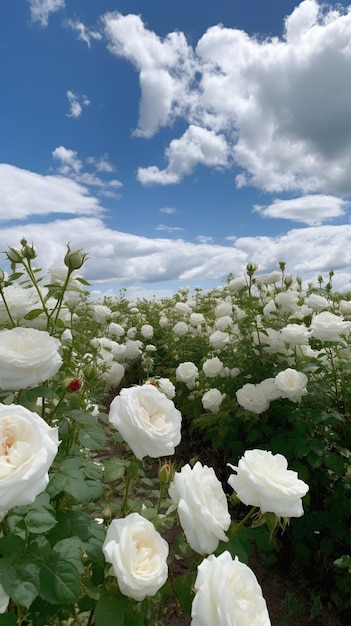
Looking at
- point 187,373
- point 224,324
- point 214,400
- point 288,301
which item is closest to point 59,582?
point 214,400

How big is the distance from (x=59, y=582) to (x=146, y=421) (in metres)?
0.36

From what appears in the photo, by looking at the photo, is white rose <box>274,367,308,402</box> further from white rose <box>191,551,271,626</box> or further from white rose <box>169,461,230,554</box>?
white rose <box>191,551,271,626</box>

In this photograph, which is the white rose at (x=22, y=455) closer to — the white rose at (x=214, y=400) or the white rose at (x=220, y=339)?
the white rose at (x=214, y=400)

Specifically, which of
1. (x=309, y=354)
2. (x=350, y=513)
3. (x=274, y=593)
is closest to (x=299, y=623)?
(x=274, y=593)

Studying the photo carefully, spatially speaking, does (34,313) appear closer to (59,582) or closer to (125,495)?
(125,495)

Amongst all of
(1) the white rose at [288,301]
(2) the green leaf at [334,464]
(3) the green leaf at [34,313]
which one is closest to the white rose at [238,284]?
(1) the white rose at [288,301]

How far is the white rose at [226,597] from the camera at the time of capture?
80cm

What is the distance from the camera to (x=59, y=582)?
0.89 meters

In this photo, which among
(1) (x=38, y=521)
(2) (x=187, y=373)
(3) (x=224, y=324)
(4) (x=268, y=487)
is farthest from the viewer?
(2) (x=187, y=373)

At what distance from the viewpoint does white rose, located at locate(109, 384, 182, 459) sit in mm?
1017

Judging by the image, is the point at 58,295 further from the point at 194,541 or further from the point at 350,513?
the point at 350,513

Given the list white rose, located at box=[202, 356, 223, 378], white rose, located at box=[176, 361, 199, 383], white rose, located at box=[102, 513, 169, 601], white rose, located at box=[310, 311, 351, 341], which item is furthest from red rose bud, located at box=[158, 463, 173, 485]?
white rose, located at box=[176, 361, 199, 383]

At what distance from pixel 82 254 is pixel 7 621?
2.88 ft

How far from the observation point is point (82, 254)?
128cm
